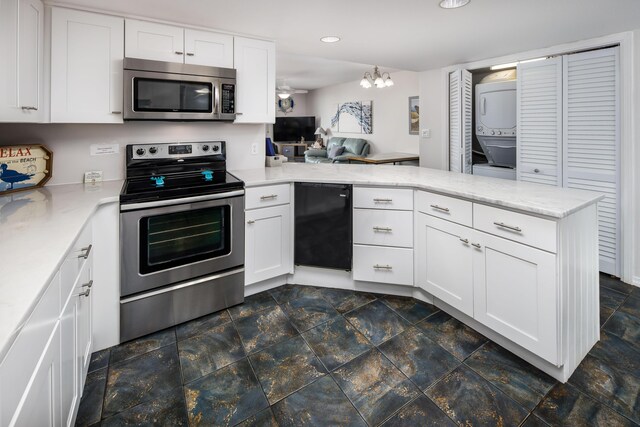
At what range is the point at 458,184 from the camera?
2.32 meters

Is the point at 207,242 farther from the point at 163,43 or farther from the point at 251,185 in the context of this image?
the point at 163,43

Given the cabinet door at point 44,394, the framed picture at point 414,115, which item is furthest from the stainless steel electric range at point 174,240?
the framed picture at point 414,115

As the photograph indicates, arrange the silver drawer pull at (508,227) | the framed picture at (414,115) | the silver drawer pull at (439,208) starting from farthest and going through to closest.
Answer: the framed picture at (414,115) → the silver drawer pull at (439,208) → the silver drawer pull at (508,227)

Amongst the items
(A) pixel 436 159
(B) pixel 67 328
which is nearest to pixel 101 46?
(B) pixel 67 328

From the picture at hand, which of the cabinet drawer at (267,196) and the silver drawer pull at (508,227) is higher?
the cabinet drawer at (267,196)

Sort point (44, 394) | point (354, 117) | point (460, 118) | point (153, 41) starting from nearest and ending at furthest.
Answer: point (44, 394)
point (153, 41)
point (460, 118)
point (354, 117)

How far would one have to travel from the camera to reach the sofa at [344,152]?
698 centimetres

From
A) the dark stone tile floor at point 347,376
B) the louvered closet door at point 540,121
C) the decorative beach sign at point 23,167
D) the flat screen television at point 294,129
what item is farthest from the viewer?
the flat screen television at point 294,129

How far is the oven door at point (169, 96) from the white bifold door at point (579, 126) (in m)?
2.91

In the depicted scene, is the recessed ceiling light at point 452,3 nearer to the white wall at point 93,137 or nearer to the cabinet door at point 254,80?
the cabinet door at point 254,80

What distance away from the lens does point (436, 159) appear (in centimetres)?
430

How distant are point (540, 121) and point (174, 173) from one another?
3309 millimetres

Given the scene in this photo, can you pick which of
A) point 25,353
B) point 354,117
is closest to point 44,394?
point 25,353

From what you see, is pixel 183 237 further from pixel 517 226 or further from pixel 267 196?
pixel 517 226
